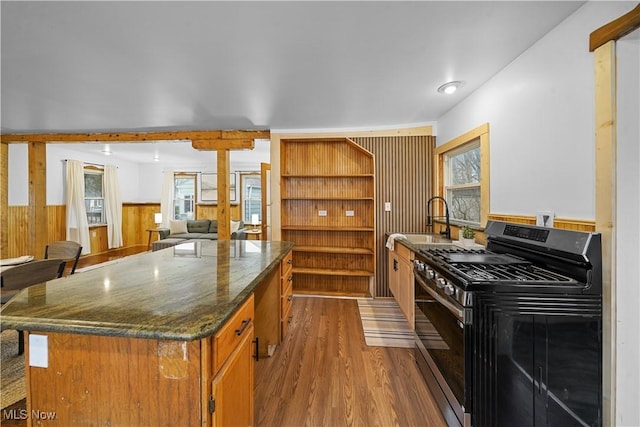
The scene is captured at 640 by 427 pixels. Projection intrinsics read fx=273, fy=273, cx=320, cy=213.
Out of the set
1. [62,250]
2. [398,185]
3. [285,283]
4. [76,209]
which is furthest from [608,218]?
[76,209]

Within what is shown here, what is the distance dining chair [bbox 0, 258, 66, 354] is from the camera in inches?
82.0

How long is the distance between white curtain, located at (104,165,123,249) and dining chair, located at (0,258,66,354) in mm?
5003

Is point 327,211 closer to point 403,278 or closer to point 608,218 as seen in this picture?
point 403,278

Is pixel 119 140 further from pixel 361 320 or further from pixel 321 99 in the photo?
pixel 361 320

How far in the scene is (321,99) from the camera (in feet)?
9.58

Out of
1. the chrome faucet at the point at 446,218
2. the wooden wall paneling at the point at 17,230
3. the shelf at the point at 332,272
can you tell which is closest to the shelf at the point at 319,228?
the shelf at the point at 332,272

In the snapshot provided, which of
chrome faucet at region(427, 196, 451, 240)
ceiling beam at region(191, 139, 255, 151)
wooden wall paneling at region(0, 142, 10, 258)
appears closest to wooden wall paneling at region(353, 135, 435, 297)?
chrome faucet at region(427, 196, 451, 240)

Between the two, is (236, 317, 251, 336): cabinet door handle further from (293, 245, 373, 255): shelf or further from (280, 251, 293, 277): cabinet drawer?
(293, 245, 373, 255): shelf

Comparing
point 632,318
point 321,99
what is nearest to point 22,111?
point 321,99

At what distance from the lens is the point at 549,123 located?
1.71 m

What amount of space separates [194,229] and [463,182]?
6.34 m

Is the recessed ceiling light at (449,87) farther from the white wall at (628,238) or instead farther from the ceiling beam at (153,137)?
the ceiling beam at (153,137)

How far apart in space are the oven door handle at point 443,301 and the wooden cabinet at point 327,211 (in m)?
1.98

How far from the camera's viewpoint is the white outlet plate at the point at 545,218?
169 centimetres
